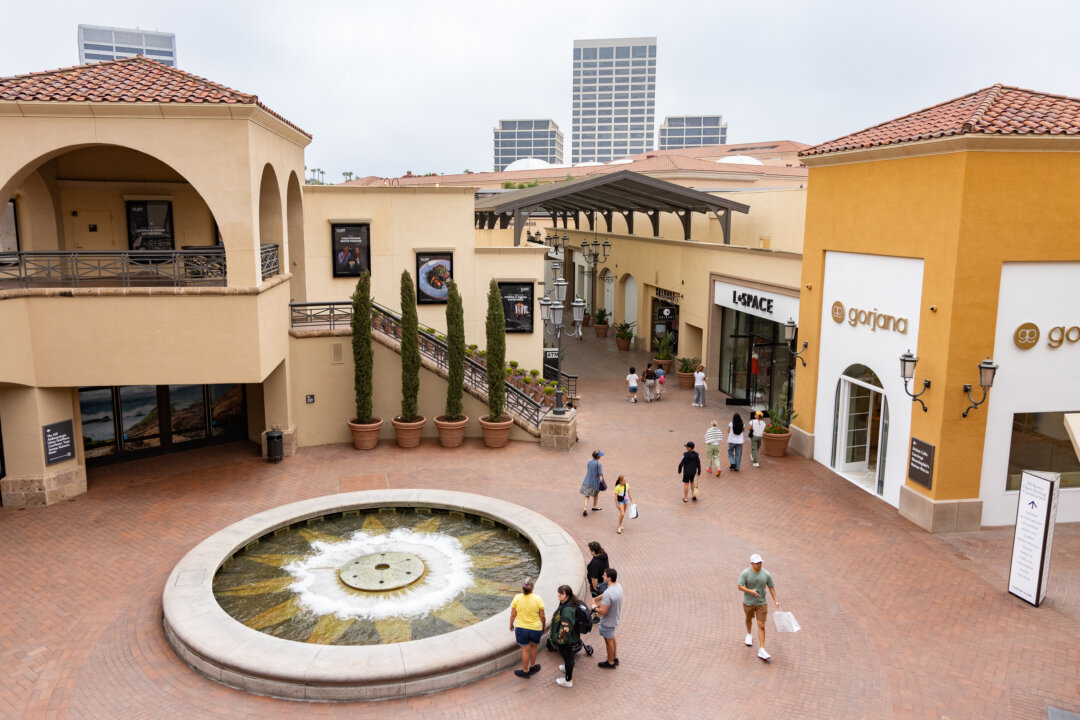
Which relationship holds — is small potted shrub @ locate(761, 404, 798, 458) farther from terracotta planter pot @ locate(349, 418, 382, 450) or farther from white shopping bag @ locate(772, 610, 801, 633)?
terracotta planter pot @ locate(349, 418, 382, 450)

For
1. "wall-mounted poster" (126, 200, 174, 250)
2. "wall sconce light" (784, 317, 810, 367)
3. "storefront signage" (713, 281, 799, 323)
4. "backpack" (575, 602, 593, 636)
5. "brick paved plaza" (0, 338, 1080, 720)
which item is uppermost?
"wall-mounted poster" (126, 200, 174, 250)

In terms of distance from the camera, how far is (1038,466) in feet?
50.3

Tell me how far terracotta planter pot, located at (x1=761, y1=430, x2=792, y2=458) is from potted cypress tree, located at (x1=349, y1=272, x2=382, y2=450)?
9715 millimetres

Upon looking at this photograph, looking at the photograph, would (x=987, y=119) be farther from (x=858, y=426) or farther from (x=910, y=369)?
(x=858, y=426)

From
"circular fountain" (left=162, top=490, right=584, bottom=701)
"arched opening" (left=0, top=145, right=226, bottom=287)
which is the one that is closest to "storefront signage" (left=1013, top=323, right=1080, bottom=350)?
"circular fountain" (left=162, top=490, right=584, bottom=701)

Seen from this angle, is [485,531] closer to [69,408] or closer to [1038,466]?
[69,408]

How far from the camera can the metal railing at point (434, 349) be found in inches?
820

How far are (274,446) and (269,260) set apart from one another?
14.6 ft

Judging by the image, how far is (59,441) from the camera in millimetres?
16422

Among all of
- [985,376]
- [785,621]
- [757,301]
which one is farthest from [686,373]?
[785,621]

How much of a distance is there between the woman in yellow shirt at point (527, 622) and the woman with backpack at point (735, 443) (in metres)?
9.53

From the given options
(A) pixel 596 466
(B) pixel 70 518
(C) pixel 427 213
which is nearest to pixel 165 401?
(B) pixel 70 518

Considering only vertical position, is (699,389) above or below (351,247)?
below

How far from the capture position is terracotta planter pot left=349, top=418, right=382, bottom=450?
65.8 feet
